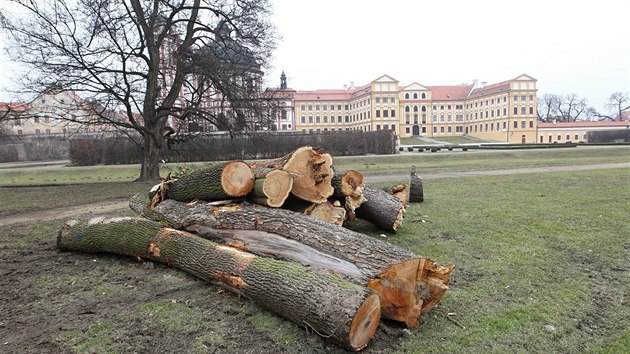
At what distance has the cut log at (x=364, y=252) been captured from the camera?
383 centimetres

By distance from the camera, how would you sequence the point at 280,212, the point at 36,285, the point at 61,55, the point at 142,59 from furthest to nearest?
the point at 142,59, the point at 61,55, the point at 280,212, the point at 36,285

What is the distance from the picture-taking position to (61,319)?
4.02 meters

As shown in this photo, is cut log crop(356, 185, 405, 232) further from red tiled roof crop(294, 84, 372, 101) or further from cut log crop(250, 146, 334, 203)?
red tiled roof crop(294, 84, 372, 101)

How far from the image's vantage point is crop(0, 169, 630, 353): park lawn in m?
3.48

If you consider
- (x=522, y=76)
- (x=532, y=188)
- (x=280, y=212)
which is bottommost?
(x=532, y=188)

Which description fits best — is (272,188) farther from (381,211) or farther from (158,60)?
(158,60)

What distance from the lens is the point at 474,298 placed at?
4355 millimetres

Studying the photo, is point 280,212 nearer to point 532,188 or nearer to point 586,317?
point 586,317

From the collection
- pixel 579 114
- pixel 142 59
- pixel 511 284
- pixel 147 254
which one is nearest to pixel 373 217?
pixel 511 284

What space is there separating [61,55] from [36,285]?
13232 millimetres

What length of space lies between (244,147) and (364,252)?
1357 inches

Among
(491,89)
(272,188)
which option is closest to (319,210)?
(272,188)

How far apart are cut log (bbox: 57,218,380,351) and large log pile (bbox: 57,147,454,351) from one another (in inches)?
0.4


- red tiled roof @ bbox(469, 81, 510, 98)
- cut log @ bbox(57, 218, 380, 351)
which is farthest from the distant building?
red tiled roof @ bbox(469, 81, 510, 98)
